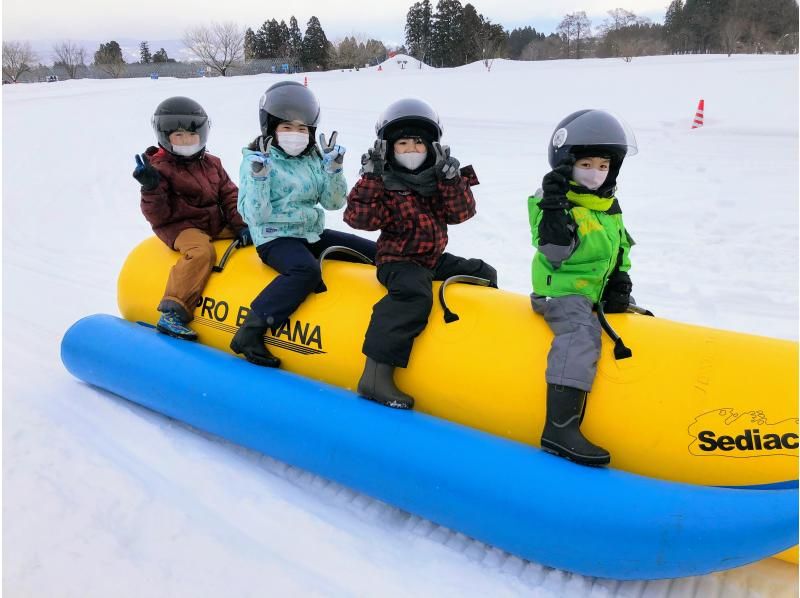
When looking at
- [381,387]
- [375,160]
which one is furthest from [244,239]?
[381,387]

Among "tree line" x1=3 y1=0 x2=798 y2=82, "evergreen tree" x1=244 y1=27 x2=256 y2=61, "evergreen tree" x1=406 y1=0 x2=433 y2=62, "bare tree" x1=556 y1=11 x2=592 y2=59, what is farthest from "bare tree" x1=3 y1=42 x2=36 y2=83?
"bare tree" x1=556 y1=11 x2=592 y2=59

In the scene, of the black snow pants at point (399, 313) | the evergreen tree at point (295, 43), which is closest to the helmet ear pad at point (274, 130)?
the black snow pants at point (399, 313)

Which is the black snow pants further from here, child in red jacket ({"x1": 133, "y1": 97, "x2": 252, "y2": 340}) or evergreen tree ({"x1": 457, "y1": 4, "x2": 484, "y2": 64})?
evergreen tree ({"x1": 457, "y1": 4, "x2": 484, "y2": 64})

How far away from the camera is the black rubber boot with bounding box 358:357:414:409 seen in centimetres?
332

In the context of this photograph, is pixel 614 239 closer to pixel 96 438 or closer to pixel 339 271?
pixel 339 271

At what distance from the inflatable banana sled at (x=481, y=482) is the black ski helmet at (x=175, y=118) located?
159 centimetres

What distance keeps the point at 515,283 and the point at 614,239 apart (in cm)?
293

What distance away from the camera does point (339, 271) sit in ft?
13.4

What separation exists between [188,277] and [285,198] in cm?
87

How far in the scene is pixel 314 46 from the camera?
56219 mm

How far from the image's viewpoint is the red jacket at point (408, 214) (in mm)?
3551

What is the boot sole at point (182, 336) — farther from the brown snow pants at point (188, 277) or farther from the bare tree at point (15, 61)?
the bare tree at point (15, 61)

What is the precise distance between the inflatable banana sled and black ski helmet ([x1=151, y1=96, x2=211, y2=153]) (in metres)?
1.59

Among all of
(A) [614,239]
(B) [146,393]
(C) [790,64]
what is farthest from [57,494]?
(C) [790,64]
